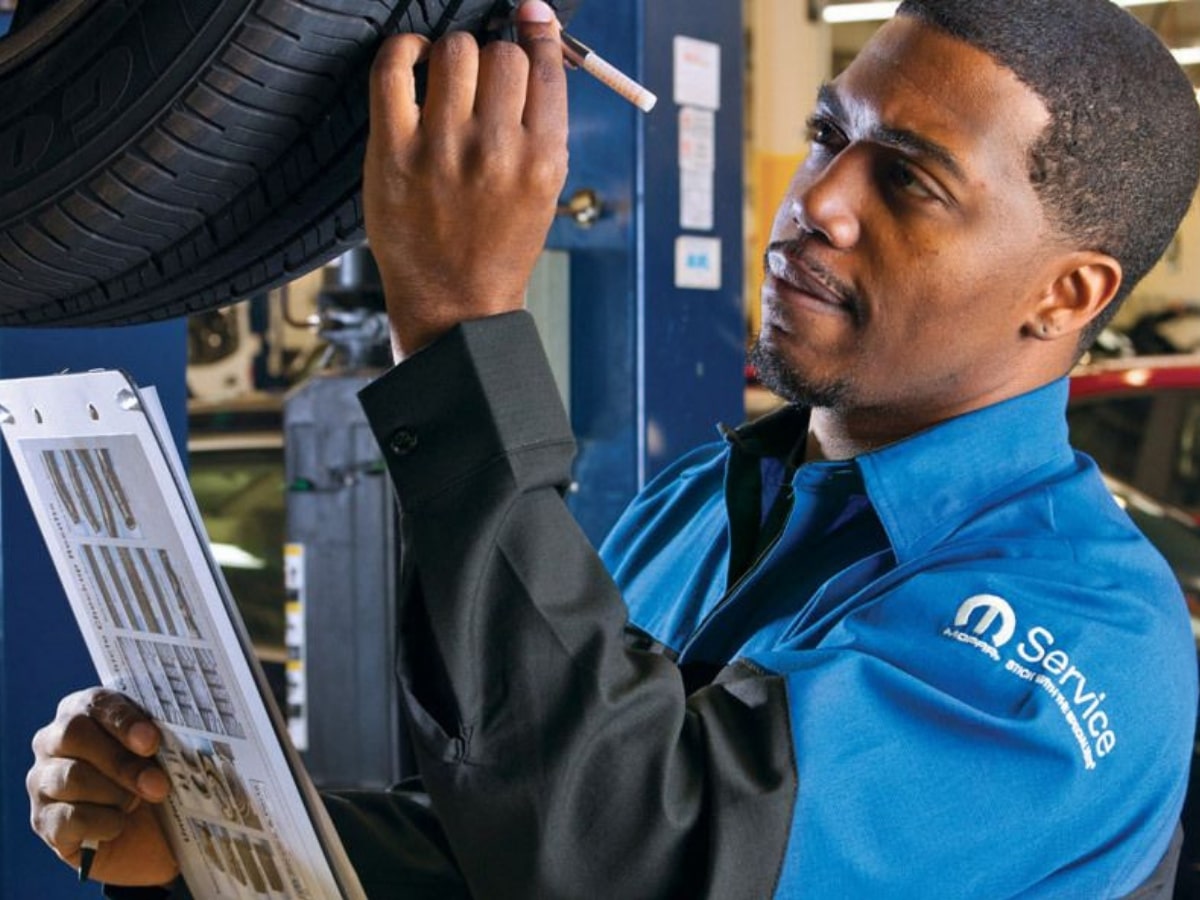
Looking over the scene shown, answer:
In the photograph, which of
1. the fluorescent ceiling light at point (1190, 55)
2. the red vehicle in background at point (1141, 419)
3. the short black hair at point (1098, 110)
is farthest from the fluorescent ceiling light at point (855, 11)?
the short black hair at point (1098, 110)

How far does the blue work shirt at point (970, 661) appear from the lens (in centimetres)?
87

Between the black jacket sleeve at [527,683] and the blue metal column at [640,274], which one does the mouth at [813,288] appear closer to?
the black jacket sleeve at [527,683]

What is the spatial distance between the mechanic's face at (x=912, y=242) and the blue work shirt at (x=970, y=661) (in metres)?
0.06

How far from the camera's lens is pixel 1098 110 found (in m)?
1.11

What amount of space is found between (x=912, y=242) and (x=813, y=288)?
0.07m

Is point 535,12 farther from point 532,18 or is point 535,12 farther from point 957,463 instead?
point 957,463

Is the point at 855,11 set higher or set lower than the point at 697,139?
higher

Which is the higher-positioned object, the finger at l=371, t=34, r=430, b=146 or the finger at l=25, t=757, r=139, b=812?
the finger at l=371, t=34, r=430, b=146

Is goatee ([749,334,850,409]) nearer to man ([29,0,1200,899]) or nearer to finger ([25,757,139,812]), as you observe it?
man ([29,0,1200,899])

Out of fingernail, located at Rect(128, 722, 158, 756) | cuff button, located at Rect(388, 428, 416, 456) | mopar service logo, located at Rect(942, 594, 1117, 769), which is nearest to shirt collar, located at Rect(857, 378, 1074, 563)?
mopar service logo, located at Rect(942, 594, 1117, 769)

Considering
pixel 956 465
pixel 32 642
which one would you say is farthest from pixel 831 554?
pixel 32 642

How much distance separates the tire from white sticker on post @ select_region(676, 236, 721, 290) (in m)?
2.21

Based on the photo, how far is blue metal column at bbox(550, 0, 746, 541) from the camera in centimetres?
313

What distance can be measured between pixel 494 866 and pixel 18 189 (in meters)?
0.46
